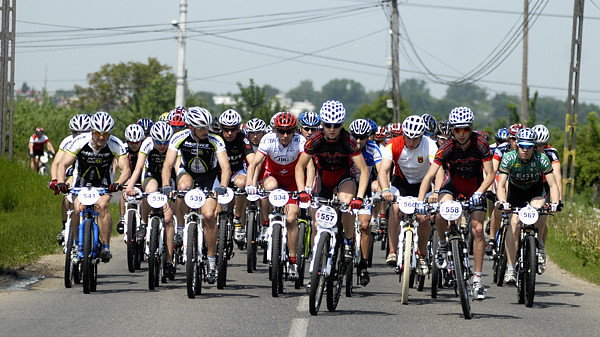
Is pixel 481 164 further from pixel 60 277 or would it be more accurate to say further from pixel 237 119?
pixel 60 277

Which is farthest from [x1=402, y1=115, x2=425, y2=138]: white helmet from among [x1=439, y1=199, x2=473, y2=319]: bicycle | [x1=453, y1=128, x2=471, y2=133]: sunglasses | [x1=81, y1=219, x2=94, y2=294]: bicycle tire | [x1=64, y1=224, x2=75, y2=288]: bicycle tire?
[x1=64, y1=224, x2=75, y2=288]: bicycle tire

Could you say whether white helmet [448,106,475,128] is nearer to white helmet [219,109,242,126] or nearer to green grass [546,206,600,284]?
white helmet [219,109,242,126]

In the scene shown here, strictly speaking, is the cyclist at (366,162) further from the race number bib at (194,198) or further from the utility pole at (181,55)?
the utility pole at (181,55)

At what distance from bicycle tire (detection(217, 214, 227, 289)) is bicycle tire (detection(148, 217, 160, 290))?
2.37 feet

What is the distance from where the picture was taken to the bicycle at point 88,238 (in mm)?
12734

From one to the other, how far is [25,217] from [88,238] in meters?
11.3

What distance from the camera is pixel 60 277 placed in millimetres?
14852

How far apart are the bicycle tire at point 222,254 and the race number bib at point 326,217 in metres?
2.03

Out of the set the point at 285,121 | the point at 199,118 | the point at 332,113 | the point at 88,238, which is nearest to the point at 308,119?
the point at 285,121

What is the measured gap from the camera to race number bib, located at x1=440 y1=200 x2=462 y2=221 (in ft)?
40.4

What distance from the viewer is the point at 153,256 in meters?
13.2

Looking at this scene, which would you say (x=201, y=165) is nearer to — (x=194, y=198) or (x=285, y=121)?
(x=285, y=121)

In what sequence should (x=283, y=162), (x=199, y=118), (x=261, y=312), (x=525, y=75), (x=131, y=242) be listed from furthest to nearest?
(x=525, y=75)
(x=283, y=162)
(x=131, y=242)
(x=199, y=118)
(x=261, y=312)

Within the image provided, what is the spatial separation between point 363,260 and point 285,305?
5.61 ft
